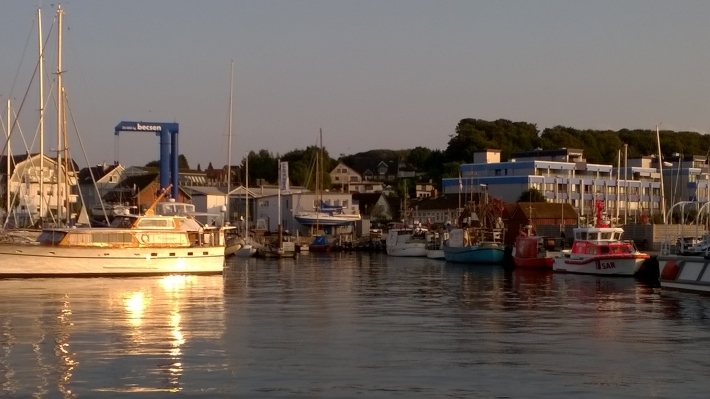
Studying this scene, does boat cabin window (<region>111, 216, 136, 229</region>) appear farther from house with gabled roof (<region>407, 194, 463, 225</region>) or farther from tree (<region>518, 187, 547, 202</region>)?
tree (<region>518, 187, 547, 202</region>)

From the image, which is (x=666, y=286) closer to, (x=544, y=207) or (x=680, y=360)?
(x=680, y=360)

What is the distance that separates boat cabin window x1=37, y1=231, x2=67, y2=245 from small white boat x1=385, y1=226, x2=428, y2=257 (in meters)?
51.2

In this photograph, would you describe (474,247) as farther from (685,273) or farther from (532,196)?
(532,196)

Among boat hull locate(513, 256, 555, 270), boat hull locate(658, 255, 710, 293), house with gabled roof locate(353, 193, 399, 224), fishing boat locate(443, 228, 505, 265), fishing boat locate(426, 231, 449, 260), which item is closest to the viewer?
boat hull locate(658, 255, 710, 293)

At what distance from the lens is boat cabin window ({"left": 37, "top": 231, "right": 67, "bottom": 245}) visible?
178ft

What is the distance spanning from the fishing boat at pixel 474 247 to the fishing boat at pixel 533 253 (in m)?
5.17

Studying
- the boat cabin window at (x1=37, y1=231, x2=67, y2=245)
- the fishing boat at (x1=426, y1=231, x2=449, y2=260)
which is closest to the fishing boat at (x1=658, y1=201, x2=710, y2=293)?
the boat cabin window at (x1=37, y1=231, x2=67, y2=245)

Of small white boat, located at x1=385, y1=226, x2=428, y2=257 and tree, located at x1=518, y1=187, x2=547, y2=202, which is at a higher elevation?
tree, located at x1=518, y1=187, x2=547, y2=202

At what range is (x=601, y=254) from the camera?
64.1 metres

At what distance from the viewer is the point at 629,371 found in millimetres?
23984

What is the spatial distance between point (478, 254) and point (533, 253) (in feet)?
32.9

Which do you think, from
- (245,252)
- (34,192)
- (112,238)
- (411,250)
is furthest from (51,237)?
(34,192)

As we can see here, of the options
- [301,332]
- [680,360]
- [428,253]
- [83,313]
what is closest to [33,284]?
[83,313]

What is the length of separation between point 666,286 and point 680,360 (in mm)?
23739
